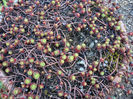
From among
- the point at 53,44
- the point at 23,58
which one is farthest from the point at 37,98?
the point at 53,44

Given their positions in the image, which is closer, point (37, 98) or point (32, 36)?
point (37, 98)

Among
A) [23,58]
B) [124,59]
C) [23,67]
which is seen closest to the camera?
[23,67]

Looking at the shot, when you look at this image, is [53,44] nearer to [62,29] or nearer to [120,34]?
[62,29]

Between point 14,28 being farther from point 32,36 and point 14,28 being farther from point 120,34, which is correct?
point 120,34

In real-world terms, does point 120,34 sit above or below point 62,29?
below

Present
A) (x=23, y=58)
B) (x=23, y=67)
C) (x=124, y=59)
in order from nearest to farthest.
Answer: (x=23, y=67) < (x=23, y=58) < (x=124, y=59)

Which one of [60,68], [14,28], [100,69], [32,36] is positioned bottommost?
[100,69]
